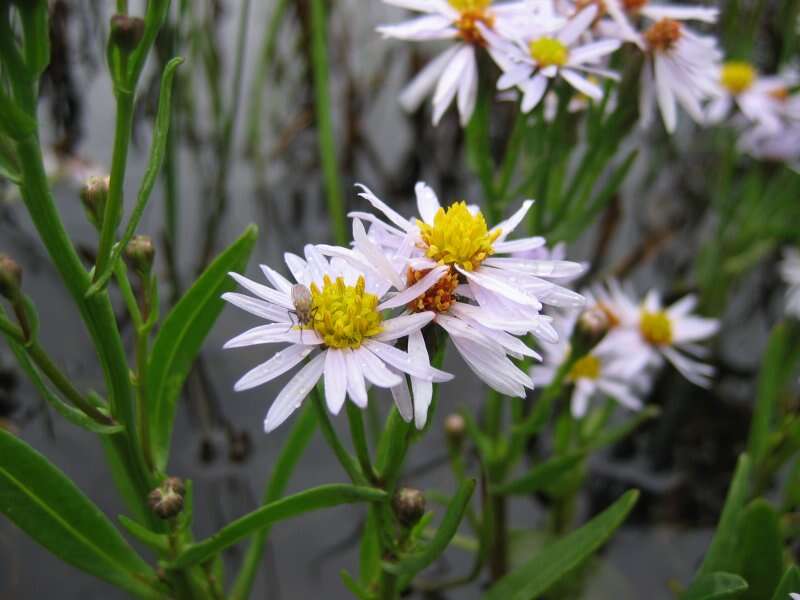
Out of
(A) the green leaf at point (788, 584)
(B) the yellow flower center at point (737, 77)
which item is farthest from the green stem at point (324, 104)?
(B) the yellow flower center at point (737, 77)

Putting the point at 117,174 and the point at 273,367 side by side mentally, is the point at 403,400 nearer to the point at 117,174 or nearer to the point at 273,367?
the point at 273,367

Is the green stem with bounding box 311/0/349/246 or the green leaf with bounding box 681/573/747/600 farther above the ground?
the green stem with bounding box 311/0/349/246

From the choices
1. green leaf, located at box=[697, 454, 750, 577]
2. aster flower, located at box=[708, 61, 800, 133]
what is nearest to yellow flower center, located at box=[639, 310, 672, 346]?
green leaf, located at box=[697, 454, 750, 577]

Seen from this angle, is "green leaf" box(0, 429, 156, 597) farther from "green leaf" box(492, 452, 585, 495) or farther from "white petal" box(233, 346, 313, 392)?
"green leaf" box(492, 452, 585, 495)

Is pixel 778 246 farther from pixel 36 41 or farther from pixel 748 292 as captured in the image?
pixel 36 41

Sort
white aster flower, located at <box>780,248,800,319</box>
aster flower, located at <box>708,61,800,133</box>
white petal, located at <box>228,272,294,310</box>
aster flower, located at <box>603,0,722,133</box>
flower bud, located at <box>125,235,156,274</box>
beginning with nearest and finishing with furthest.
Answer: white petal, located at <box>228,272,294,310</box> → flower bud, located at <box>125,235,156,274</box> → aster flower, located at <box>603,0,722,133</box> → white aster flower, located at <box>780,248,800,319</box> → aster flower, located at <box>708,61,800,133</box>

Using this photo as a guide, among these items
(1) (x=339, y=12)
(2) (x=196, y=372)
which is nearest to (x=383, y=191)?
(1) (x=339, y=12)

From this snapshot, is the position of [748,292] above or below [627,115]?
below
